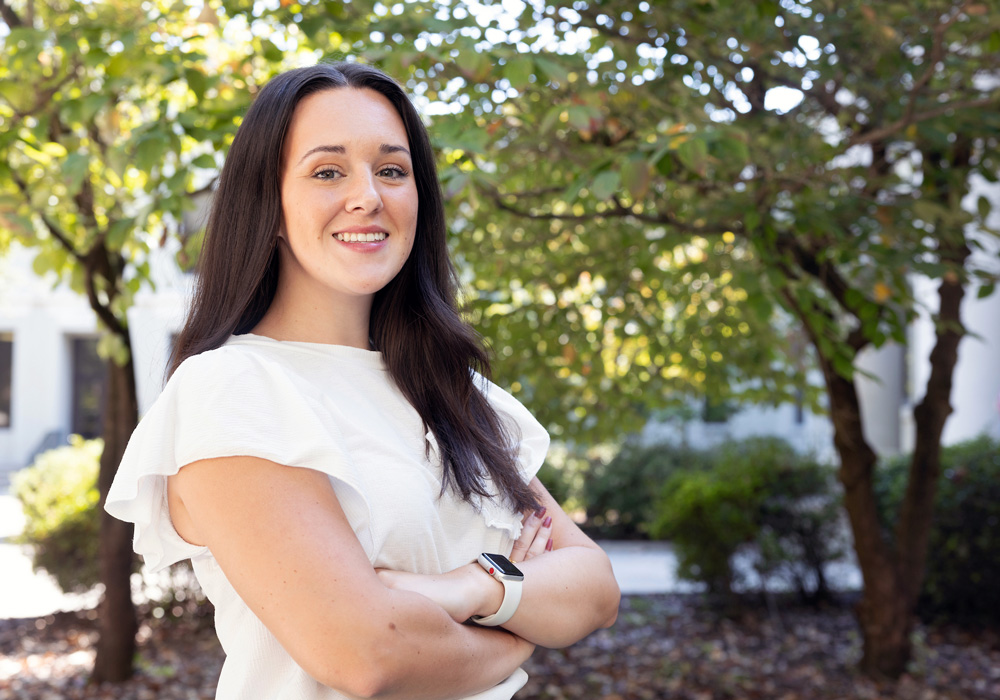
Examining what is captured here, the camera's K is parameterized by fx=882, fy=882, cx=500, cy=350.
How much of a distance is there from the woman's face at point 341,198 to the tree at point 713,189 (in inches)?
33.6

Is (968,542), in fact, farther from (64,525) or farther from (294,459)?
(64,525)

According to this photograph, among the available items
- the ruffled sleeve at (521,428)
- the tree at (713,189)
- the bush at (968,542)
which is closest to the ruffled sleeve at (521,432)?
the ruffled sleeve at (521,428)

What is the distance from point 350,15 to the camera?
3.34 meters

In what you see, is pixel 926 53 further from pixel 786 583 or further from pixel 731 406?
pixel 731 406

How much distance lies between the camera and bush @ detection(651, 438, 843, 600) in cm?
660

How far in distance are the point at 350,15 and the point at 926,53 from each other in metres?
2.63

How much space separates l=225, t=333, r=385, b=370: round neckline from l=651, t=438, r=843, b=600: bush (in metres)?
5.40

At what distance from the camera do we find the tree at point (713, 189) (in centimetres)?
312

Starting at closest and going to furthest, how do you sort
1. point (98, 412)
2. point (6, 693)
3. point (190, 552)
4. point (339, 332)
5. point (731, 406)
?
point (190, 552) < point (339, 332) < point (6, 693) < point (731, 406) < point (98, 412)

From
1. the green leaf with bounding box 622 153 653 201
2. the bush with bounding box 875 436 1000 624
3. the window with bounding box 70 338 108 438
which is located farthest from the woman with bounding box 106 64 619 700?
the window with bounding box 70 338 108 438

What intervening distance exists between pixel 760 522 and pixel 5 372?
1634 centimetres

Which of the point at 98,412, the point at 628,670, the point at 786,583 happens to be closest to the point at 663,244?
the point at 628,670

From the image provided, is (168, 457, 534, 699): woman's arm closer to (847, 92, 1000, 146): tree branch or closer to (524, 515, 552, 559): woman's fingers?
(524, 515, 552, 559): woman's fingers

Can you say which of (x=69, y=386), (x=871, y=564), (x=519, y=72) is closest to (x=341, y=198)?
(x=519, y=72)
